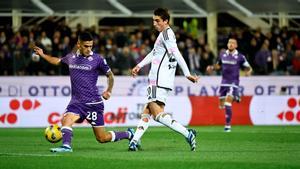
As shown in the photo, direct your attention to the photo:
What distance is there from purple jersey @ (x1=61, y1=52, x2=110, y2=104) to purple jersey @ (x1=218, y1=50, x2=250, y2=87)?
10.0 metres

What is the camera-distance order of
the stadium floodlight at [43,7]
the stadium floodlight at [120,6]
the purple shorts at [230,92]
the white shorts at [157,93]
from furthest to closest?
the stadium floodlight at [120,6] → the stadium floodlight at [43,7] → the purple shorts at [230,92] → the white shorts at [157,93]

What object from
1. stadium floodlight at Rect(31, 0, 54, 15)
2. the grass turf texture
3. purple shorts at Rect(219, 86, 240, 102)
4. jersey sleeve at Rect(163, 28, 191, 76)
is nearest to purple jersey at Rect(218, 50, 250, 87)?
purple shorts at Rect(219, 86, 240, 102)

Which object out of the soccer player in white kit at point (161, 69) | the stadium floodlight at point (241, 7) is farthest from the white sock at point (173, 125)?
the stadium floodlight at point (241, 7)

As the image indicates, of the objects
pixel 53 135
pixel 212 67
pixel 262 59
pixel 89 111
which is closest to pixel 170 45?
pixel 89 111

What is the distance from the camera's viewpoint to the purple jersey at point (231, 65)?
24.4 meters

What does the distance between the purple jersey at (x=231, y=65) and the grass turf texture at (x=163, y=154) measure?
499 cm

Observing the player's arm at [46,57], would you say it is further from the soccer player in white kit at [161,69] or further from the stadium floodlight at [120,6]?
the stadium floodlight at [120,6]

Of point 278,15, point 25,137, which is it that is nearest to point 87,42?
point 25,137

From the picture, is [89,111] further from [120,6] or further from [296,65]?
[296,65]

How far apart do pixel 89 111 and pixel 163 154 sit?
1.59 m

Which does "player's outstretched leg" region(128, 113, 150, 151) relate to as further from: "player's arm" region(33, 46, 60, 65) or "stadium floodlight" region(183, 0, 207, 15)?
"stadium floodlight" region(183, 0, 207, 15)

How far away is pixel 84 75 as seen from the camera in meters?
14.8

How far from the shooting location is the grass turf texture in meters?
12.1

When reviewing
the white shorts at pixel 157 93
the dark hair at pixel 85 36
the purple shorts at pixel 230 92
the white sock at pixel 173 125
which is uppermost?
the dark hair at pixel 85 36
